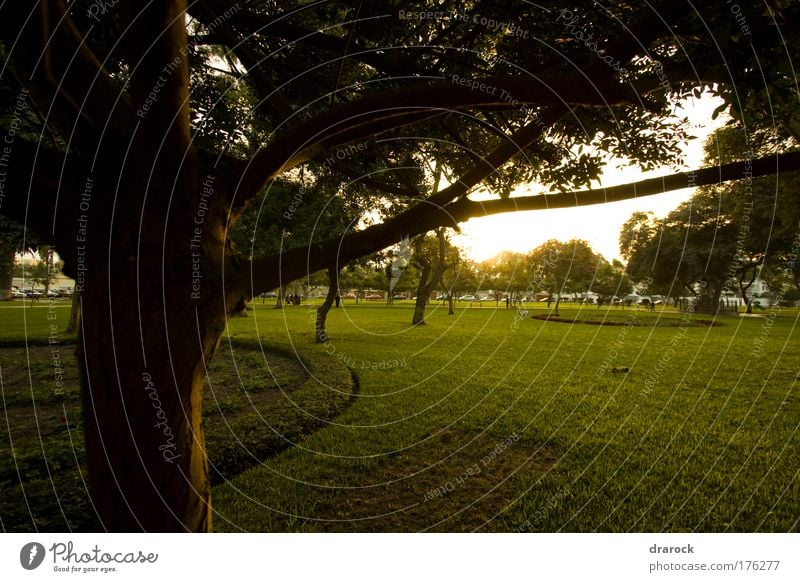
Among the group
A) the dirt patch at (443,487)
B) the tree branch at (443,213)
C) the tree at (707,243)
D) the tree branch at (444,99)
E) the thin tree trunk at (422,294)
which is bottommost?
the dirt patch at (443,487)

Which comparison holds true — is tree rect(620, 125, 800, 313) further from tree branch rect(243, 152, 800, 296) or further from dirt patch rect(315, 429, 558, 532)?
tree branch rect(243, 152, 800, 296)

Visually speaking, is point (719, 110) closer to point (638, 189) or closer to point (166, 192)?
point (638, 189)

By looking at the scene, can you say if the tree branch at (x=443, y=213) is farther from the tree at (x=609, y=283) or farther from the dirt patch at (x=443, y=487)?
the tree at (x=609, y=283)

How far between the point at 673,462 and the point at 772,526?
5.51 ft

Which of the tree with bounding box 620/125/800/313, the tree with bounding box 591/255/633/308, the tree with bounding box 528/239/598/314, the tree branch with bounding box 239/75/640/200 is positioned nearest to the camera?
the tree branch with bounding box 239/75/640/200

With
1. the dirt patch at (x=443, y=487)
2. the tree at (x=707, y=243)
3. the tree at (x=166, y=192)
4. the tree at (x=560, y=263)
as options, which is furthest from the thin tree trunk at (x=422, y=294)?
the tree at (x=166, y=192)

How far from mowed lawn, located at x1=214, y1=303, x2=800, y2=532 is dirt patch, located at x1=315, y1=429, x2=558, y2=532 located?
2cm

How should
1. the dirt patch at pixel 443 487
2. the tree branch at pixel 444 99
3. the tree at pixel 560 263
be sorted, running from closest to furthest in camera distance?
the tree branch at pixel 444 99, the dirt patch at pixel 443 487, the tree at pixel 560 263

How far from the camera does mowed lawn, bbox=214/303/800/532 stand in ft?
15.5

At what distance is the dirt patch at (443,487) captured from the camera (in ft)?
15.3

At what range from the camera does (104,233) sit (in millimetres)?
2793

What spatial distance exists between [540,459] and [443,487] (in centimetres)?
185

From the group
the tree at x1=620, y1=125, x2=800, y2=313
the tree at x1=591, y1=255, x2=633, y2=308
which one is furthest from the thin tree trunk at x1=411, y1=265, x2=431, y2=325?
the tree at x1=591, y1=255, x2=633, y2=308

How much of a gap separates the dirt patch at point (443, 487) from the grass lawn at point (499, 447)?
0.08 feet
